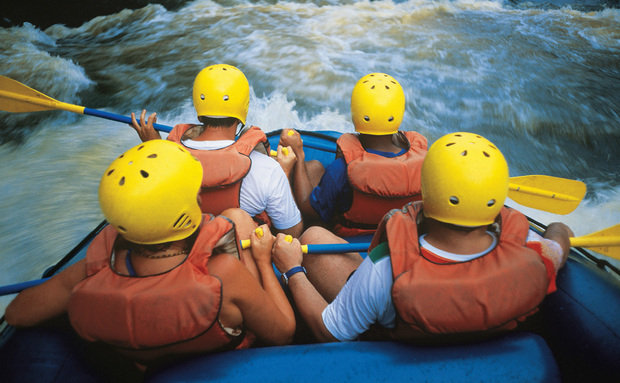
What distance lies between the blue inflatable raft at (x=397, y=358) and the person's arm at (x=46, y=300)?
0.06 metres

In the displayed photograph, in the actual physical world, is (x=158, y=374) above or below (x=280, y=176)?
below

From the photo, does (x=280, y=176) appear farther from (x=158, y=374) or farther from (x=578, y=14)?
(x=578, y=14)

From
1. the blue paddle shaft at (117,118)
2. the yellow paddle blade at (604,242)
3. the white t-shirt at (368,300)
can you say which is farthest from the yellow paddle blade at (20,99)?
the yellow paddle blade at (604,242)

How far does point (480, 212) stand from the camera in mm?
983

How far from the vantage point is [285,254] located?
150 centimetres

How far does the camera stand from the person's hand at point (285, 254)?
4.89ft

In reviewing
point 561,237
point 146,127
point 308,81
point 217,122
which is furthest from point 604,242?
point 308,81

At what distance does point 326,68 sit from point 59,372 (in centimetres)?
544

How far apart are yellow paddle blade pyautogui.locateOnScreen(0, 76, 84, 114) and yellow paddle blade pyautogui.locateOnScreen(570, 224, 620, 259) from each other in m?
3.17

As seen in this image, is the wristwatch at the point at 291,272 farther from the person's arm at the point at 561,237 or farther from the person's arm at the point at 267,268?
the person's arm at the point at 561,237

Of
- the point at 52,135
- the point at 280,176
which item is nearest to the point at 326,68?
A: the point at 52,135

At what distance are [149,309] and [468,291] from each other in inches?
34.4

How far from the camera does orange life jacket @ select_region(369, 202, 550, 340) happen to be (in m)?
0.94

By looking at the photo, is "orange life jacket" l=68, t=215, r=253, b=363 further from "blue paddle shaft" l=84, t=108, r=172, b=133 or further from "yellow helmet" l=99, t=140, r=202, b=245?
"blue paddle shaft" l=84, t=108, r=172, b=133
